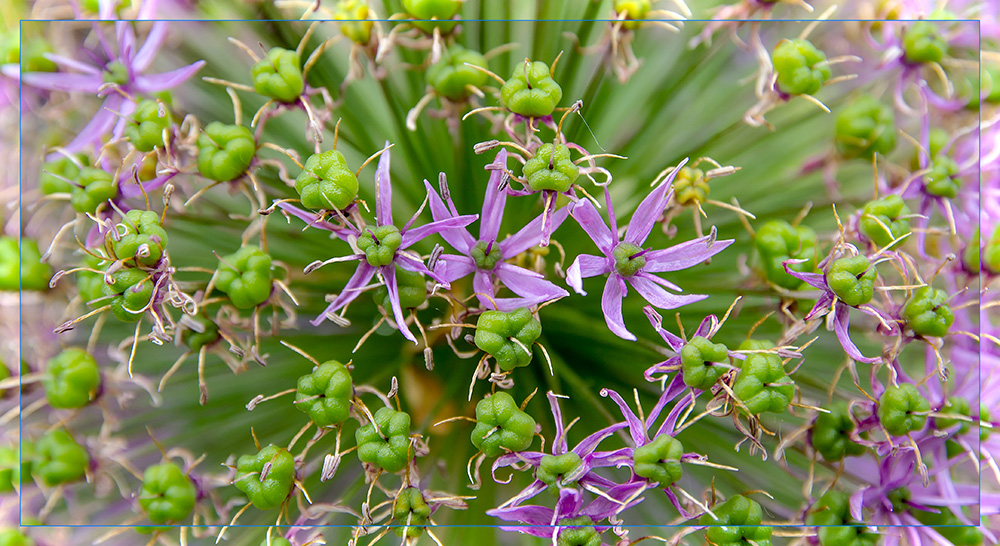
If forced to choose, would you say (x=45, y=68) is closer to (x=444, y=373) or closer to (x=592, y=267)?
(x=444, y=373)

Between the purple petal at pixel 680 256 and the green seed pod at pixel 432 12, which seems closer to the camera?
the purple petal at pixel 680 256

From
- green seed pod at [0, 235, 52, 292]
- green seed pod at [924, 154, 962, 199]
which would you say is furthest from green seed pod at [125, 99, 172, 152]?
green seed pod at [924, 154, 962, 199]

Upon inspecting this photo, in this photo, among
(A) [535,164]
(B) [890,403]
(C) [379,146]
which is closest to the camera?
(A) [535,164]

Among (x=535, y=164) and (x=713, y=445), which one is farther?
(x=713, y=445)

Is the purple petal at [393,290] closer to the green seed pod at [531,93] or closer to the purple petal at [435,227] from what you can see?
the purple petal at [435,227]

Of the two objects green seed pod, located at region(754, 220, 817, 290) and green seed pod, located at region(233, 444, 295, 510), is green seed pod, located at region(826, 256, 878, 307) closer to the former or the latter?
green seed pod, located at region(754, 220, 817, 290)

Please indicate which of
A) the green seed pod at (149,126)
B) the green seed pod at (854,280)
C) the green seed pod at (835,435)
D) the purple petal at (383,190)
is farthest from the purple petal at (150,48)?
the green seed pod at (835,435)

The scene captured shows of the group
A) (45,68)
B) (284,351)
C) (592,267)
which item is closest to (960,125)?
(592,267)
